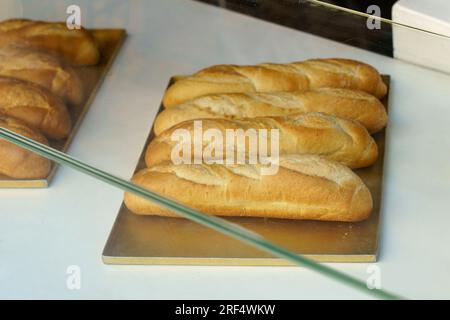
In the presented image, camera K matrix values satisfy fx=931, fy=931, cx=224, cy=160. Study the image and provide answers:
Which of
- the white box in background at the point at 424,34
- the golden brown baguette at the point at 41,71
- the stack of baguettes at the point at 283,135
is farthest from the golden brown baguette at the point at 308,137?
the golden brown baguette at the point at 41,71

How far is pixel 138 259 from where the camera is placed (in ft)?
3.40

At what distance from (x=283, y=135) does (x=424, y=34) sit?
0.66 ft

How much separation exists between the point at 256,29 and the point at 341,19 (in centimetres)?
23

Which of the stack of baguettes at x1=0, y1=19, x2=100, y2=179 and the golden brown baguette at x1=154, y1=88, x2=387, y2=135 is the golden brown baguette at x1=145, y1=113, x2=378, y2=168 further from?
the stack of baguettes at x1=0, y1=19, x2=100, y2=179

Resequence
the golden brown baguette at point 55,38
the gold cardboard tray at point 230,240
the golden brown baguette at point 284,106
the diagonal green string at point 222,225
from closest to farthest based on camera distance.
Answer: the diagonal green string at point 222,225 < the gold cardboard tray at point 230,240 < the golden brown baguette at point 284,106 < the golden brown baguette at point 55,38

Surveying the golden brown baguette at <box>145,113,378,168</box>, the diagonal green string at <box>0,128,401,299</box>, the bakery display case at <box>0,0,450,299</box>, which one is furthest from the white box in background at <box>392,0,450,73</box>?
the diagonal green string at <box>0,128,401,299</box>

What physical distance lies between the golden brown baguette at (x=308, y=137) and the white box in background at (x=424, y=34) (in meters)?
0.12

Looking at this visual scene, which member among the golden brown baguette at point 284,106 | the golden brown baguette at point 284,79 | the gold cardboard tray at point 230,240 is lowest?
the gold cardboard tray at point 230,240

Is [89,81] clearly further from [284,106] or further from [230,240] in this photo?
[230,240]

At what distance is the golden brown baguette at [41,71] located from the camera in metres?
1.30

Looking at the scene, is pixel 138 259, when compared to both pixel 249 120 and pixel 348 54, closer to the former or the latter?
pixel 249 120

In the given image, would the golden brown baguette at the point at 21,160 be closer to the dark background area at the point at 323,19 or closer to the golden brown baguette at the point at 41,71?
the golden brown baguette at the point at 41,71

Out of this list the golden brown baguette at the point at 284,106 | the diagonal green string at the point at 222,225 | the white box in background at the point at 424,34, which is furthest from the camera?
the golden brown baguette at the point at 284,106

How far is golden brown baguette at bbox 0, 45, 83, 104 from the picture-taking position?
1.30 m
